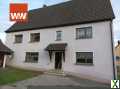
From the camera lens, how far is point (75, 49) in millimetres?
19484

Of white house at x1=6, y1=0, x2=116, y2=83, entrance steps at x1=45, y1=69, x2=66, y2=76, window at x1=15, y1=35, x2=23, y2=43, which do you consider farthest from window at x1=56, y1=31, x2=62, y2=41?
window at x1=15, y1=35, x2=23, y2=43

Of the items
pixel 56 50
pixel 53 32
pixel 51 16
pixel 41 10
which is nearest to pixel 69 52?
pixel 56 50

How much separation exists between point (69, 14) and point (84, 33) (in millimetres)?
4179

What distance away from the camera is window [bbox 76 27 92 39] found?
19.1 meters

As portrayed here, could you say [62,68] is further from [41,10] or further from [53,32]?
[41,10]

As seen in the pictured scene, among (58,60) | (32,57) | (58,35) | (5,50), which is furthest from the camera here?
(5,50)

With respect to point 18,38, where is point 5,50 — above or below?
below

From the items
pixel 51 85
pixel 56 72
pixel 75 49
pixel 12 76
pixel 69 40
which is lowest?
pixel 51 85

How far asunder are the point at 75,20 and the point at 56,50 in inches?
173

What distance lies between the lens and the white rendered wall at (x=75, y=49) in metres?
17.4

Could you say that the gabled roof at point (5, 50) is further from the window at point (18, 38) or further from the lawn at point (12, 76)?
the lawn at point (12, 76)

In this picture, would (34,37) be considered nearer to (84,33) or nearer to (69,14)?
(69,14)

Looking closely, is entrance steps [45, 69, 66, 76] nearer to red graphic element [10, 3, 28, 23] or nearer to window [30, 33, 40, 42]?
window [30, 33, 40, 42]

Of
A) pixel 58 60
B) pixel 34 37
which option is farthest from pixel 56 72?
pixel 34 37
